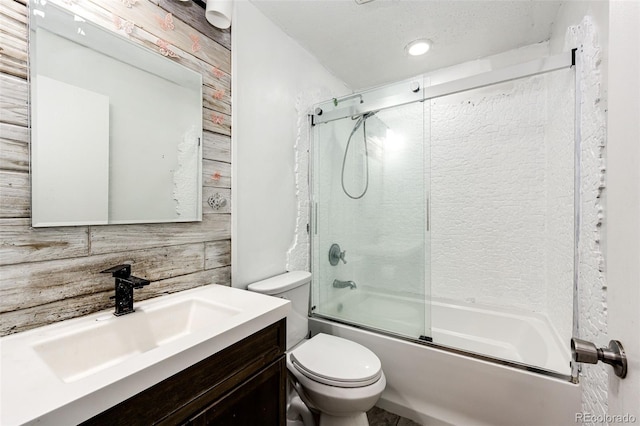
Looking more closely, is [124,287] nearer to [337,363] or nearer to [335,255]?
[337,363]

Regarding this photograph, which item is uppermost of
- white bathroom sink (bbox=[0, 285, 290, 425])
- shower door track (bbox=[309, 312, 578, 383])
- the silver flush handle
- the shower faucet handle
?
the silver flush handle

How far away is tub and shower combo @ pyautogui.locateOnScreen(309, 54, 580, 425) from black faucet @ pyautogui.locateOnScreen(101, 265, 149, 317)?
1228 millimetres

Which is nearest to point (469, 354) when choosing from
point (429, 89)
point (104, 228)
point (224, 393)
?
point (224, 393)

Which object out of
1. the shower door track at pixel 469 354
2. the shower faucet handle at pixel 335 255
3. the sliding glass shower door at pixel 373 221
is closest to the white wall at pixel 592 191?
the shower door track at pixel 469 354

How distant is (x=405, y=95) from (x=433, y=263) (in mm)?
1347

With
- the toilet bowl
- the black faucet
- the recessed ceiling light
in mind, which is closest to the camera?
the black faucet

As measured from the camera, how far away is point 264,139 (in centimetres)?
168

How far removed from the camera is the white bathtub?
1314 millimetres

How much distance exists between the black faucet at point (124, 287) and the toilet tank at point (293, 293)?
593 mm

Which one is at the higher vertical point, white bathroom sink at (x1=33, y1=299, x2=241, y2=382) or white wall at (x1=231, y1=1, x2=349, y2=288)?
white wall at (x1=231, y1=1, x2=349, y2=288)

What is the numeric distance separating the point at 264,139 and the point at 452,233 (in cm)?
161

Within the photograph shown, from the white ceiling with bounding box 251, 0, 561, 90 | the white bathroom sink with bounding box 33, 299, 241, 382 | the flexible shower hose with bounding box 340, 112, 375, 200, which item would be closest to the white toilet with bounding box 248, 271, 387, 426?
the white bathroom sink with bounding box 33, 299, 241, 382

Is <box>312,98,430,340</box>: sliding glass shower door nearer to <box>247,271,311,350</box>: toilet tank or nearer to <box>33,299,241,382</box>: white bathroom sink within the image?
<box>247,271,311,350</box>: toilet tank

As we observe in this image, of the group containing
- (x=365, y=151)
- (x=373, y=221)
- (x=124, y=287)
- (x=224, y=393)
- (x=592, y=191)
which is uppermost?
(x=365, y=151)
